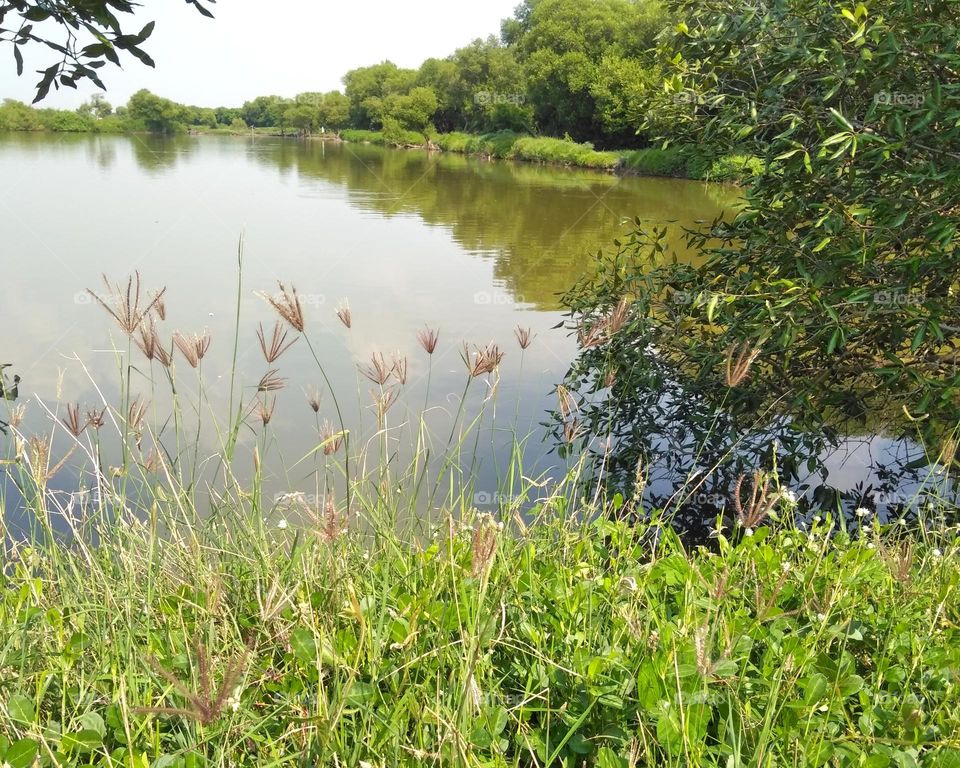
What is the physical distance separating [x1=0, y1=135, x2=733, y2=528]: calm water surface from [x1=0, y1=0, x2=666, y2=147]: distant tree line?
Result: 13.7 ft

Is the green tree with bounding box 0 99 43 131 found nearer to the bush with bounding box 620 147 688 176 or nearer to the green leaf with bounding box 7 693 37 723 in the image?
the bush with bounding box 620 147 688 176

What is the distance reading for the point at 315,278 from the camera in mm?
10297

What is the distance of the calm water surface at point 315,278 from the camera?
225 inches

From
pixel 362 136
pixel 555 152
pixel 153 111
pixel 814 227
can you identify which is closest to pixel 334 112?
pixel 362 136

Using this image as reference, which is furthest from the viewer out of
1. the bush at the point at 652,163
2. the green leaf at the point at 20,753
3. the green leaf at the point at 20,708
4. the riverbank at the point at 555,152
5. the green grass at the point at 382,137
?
the green grass at the point at 382,137

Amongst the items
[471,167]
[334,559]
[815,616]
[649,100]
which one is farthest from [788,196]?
[471,167]

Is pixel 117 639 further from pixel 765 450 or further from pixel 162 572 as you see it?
pixel 765 450

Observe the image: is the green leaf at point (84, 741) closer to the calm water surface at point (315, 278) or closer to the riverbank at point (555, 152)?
the calm water surface at point (315, 278)

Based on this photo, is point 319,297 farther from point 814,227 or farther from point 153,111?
point 153,111

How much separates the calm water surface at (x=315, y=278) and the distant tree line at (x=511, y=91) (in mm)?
4175

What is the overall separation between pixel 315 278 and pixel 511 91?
119 ft

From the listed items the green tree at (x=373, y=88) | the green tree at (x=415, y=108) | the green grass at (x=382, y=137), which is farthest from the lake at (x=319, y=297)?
the green tree at (x=373, y=88)

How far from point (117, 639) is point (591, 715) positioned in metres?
1.00

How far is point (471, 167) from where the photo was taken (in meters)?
34.2
